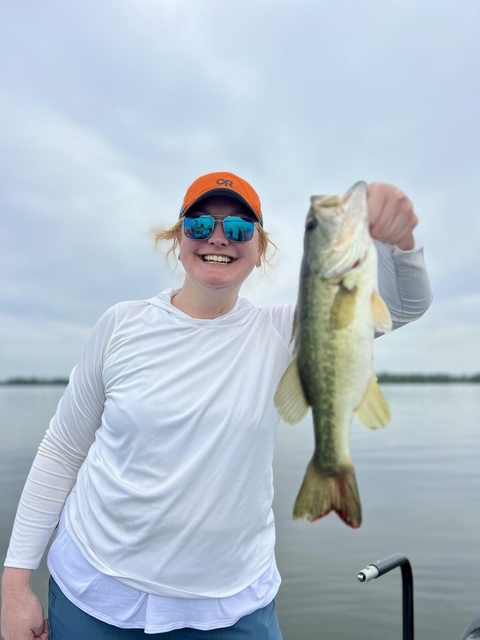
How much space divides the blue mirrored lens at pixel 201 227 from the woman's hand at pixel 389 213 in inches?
28.8

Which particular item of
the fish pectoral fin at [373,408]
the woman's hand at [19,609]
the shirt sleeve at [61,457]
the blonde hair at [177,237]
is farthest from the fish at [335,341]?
the woman's hand at [19,609]

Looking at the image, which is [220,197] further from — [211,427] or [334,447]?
[334,447]

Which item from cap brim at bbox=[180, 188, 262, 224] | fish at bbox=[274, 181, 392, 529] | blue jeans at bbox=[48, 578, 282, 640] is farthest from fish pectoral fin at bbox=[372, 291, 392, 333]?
blue jeans at bbox=[48, 578, 282, 640]

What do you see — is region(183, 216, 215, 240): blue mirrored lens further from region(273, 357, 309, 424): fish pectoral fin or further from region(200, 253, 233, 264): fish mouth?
region(273, 357, 309, 424): fish pectoral fin

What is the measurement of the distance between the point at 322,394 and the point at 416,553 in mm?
9399

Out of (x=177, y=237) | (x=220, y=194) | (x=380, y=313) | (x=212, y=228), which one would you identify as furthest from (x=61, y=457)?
(x=380, y=313)

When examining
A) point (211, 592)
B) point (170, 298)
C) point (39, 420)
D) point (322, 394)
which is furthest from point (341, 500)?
point (39, 420)

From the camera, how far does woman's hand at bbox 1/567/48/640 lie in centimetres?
253

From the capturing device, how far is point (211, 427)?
87.3 inches

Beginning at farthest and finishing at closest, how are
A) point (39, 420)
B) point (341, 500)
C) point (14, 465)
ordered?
point (39, 420), point (14, 465), point (341, 500)

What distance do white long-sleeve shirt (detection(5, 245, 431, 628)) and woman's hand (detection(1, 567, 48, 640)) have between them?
38 cm

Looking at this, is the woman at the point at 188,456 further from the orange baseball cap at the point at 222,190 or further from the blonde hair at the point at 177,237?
the blonde hair at the point at 177,237

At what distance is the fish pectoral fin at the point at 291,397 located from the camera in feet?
5.84

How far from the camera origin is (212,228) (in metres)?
2.31
